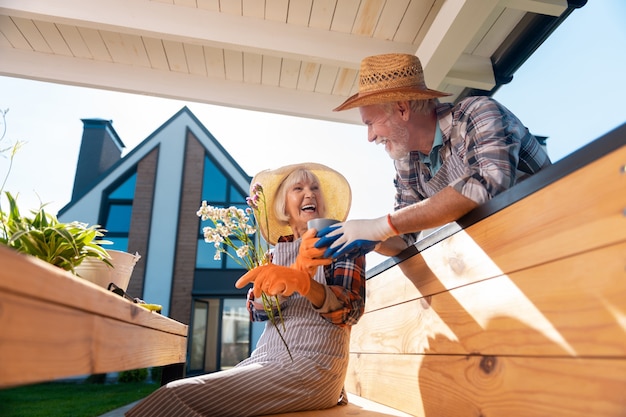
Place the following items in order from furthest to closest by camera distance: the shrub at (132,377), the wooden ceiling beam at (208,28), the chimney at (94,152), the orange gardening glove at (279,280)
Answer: the chimney at (94,152)
the shrub at (132,377)
the wooden ceiling beam at (208,28)
the orange gardening glove at (279,280)

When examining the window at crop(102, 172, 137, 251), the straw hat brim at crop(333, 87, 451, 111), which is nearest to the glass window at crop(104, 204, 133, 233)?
the window at crop(102, 172, 137, 251)

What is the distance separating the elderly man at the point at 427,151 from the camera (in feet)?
4.56

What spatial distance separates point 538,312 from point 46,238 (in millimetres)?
1318

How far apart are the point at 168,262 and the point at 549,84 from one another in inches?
339

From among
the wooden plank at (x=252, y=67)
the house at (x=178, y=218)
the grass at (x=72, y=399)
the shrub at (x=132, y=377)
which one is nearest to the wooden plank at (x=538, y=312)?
the wooden plank at (x=252, y=67)

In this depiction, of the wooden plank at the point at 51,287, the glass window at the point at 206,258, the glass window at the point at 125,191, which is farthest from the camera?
the glass window at the point at 125,191

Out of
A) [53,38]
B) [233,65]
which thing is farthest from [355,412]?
[53,38]

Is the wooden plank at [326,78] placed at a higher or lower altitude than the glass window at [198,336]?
higher

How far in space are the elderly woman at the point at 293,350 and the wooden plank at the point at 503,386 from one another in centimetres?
25

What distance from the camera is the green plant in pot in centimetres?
121

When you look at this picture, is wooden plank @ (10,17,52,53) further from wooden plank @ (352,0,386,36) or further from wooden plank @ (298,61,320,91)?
wooden plank @ (352,0,386,36)

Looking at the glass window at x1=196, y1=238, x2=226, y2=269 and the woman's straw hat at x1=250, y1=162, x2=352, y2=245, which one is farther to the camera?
the glass window at x1=196, y1=238, x2=226, y2=269

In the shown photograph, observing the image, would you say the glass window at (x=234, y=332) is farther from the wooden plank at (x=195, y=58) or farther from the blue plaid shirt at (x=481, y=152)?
the blue plaid shirt at (x=481, y=152)

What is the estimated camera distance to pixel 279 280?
1447 mm
